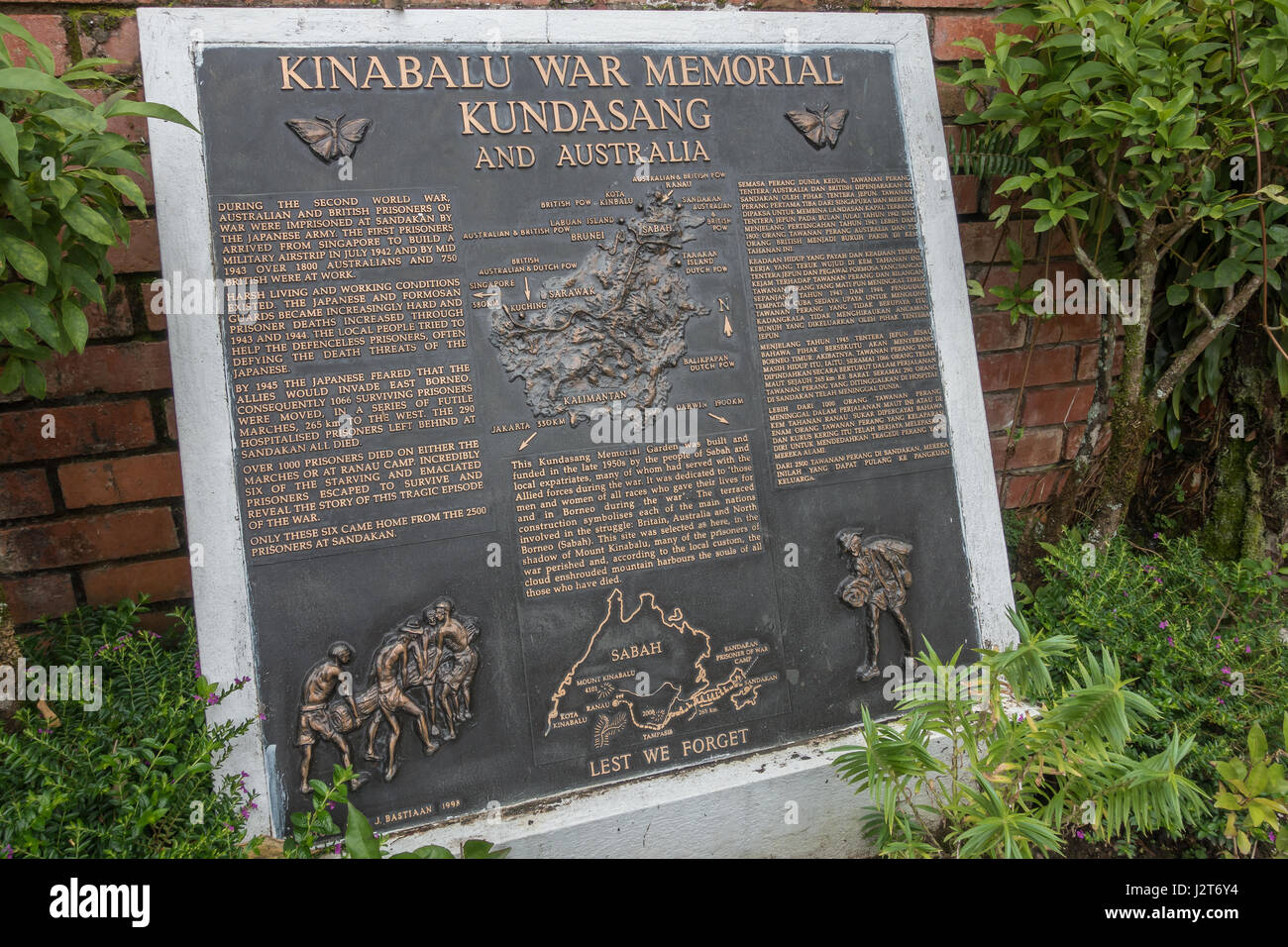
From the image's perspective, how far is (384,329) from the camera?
261cm

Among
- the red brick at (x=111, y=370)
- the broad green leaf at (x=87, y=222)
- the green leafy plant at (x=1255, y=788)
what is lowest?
the green leafy plant at (x=1255, y=788)

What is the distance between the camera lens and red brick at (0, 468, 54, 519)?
2961 millimetres

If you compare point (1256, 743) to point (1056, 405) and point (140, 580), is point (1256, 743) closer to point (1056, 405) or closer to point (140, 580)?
point (1056, 405)

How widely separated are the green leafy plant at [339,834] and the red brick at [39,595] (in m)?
1.49

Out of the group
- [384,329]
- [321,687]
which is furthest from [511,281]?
[321,687]

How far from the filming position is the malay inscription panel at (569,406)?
8.28 ft

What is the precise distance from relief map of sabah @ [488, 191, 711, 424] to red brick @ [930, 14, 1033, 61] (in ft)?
5.55

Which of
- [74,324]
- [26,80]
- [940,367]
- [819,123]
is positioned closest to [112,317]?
[74,324]

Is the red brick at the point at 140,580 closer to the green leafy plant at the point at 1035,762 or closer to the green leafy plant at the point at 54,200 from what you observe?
the green leafy plant at the point at 54,200

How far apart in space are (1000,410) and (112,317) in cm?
394

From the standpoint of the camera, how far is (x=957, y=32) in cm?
368

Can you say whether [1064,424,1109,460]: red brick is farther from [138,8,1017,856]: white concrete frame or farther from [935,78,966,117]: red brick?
[935,78,966,117]: red brick

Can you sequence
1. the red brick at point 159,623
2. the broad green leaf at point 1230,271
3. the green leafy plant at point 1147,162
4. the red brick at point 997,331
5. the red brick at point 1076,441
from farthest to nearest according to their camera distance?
the red brick at point 1076,441
the red brick at point 997,331
the broad green leaf at point 1230,271
the red brick at point 159,623
the green leafy plant at point 1147,162

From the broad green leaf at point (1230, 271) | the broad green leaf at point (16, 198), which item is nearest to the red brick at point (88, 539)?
the broad green leaf at point (16, 198)
